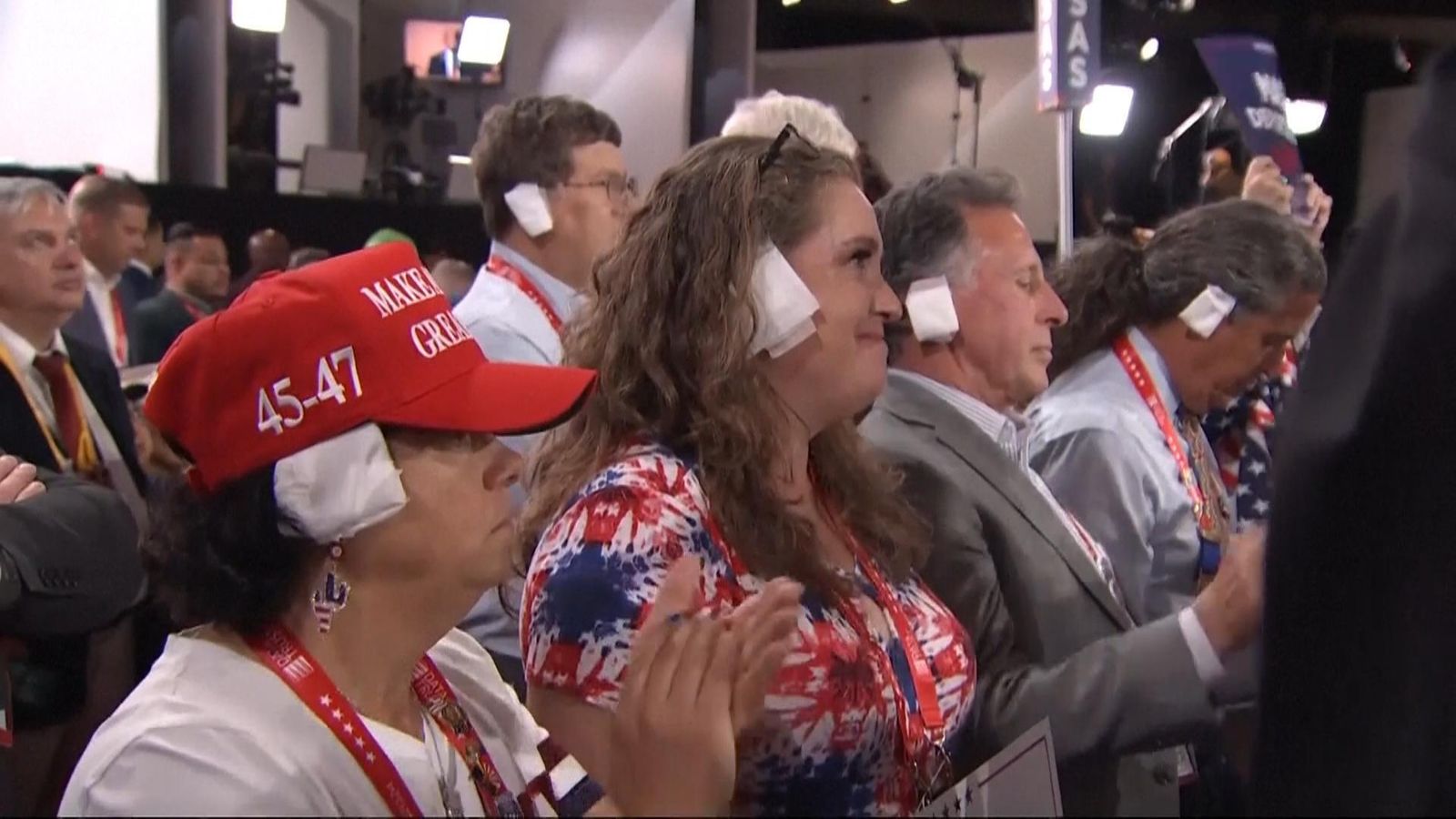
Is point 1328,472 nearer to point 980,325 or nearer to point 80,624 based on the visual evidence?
point 980,325

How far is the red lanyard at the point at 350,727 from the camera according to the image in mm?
1173

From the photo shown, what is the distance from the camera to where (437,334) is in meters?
1.30

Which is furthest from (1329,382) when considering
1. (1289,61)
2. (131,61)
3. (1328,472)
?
(1289,61)

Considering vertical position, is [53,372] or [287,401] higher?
[287,401]

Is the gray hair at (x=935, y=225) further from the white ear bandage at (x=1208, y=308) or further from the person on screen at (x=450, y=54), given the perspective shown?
the person on screen at (x=450, y=54)

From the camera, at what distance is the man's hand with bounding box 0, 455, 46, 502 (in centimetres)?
184

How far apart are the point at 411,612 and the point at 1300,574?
803 millimetres

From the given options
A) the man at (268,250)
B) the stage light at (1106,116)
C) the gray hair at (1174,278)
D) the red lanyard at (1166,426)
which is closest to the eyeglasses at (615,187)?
the gray hair at (1174,278)

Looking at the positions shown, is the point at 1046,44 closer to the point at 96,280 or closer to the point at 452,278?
the point at 452,278

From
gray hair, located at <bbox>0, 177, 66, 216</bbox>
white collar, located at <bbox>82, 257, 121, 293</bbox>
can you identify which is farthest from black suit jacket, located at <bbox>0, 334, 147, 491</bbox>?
white collar, located at <bbox>82, 257, 121, 293</bbox>

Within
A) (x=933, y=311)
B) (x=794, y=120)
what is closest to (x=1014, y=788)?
(x=933, y=311)

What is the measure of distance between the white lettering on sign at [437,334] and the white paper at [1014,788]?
0.58 m

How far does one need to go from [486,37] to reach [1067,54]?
1398 millimetres

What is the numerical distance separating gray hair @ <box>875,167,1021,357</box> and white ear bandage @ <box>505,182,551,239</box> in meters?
1.00
